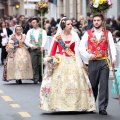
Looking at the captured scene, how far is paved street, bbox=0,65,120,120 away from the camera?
1286cm

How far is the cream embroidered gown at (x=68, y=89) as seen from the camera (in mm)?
13203

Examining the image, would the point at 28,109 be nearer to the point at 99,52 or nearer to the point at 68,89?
the point at 68,89

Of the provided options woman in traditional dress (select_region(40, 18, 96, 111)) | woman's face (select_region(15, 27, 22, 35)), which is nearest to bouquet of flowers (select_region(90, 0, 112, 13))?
woman in traditional dress (select_region(40, 18, 96, 111))

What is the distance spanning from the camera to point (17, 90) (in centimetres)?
1778

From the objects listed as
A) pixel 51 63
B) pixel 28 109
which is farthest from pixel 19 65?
pixel 51 63

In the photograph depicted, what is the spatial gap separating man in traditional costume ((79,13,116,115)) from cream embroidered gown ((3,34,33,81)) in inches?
266

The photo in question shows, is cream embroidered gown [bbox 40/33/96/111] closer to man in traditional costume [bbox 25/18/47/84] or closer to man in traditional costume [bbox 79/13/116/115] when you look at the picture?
man in traditional costume [bbox 79/13/116/115]

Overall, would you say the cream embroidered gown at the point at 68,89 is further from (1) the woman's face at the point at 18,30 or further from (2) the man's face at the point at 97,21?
(1) the woman's face at the point at 18,30

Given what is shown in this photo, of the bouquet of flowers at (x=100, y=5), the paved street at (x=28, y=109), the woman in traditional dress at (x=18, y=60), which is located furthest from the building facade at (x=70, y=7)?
the bouquet of flowers at (x=100, y=5)

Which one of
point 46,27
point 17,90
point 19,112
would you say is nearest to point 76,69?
point 19,112

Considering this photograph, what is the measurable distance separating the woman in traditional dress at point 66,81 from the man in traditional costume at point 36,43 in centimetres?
594

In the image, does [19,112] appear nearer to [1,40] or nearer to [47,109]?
[47,109]

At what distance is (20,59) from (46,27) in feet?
44.1

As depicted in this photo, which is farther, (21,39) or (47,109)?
(21,39)
